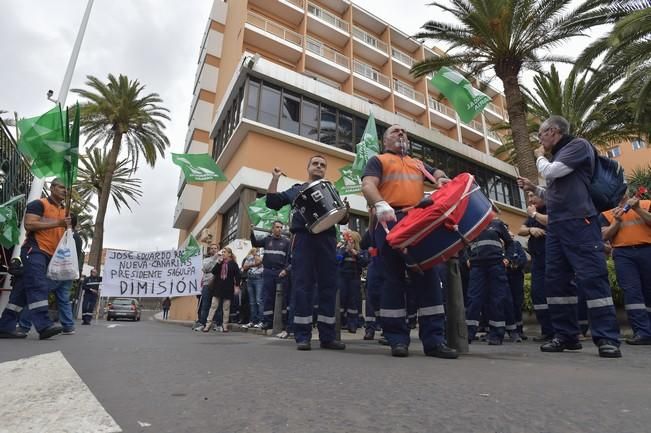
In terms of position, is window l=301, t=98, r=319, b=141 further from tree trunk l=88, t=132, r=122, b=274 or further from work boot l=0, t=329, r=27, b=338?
work boot l=0, t=329, r=27, b=338

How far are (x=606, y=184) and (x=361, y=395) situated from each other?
340 cm

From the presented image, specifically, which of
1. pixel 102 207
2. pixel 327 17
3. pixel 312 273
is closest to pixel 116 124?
pixel 102 207

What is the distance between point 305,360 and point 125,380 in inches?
52.0

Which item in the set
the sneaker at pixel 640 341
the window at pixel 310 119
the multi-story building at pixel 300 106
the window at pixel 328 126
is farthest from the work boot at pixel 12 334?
the window at pixel 328 126

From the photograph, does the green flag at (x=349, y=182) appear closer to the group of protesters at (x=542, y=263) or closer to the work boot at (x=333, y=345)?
the group of protesters at (x=542, y=263)

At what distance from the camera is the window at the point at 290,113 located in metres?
18.2

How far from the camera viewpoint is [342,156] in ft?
64.2

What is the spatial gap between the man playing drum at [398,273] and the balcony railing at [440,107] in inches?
1161

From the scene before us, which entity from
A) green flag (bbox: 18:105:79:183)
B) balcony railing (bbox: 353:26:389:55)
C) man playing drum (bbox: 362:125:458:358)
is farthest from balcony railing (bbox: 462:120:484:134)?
man playing drum (bbox: 362:125:458:358)

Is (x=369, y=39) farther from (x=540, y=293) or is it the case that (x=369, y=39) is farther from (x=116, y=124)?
(x=540, y=293)

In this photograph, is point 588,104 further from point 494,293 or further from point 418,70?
point 494,293

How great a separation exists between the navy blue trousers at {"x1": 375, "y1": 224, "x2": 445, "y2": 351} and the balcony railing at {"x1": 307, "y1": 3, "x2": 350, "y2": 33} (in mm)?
25343

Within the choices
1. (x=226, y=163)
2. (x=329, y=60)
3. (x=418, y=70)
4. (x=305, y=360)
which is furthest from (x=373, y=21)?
(x=305, y=360)

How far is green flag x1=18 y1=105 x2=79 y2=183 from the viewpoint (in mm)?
5637
